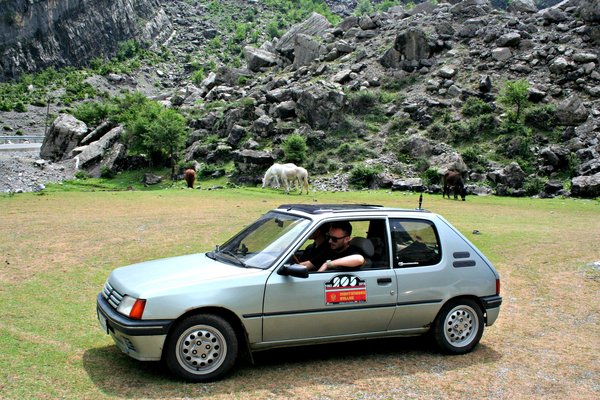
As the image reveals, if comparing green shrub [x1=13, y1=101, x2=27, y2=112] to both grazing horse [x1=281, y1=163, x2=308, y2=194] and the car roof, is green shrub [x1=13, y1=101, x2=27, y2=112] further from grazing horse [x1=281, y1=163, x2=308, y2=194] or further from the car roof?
the car roof

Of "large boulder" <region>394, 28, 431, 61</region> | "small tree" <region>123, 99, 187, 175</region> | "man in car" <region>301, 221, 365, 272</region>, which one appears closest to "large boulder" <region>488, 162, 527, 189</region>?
"large boulder" <region>394, 28, 431, 61</region>

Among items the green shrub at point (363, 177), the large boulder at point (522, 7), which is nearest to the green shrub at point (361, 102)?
the green shrub at point (363, 177)

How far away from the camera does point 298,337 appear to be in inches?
250

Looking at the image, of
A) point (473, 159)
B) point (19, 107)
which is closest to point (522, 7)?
point (473, 159)

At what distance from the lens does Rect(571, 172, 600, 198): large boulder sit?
98.2ft

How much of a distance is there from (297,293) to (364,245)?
47.2 inches

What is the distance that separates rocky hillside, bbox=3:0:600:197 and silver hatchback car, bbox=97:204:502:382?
26.4m

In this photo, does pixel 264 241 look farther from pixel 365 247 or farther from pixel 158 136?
pixel 158 136

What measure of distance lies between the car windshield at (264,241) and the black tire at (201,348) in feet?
2.83

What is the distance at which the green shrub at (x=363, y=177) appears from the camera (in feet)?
117

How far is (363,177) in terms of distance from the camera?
3600 centimetres

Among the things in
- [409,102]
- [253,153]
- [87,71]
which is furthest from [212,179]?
[87,71]

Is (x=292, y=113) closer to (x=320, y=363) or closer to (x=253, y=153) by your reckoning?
(x=253, y=153)

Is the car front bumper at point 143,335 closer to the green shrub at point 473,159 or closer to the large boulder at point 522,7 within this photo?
the green shrub at point 473,159
